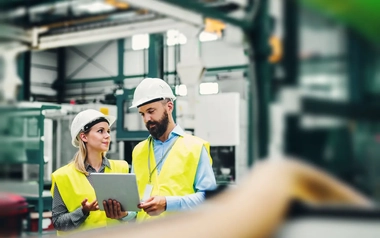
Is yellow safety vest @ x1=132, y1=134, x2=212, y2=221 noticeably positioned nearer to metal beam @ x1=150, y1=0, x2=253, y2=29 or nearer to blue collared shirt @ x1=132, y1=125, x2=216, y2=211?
blue collared shirt @ x1=132, y1=125, x2=216, y2=211

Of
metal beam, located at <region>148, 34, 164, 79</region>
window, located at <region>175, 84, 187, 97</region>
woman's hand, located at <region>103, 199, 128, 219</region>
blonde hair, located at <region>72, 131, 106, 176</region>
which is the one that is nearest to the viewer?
woman's hand, located at <region>103, 199, 128, 219</region>

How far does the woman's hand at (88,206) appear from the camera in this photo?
66.3 inches

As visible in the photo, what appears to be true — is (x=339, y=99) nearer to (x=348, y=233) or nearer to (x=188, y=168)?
(x=348, y=233)

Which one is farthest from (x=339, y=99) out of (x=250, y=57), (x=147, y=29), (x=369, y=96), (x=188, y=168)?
(x=147, y=29)

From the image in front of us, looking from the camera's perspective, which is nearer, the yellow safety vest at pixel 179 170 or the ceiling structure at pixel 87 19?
the ceiling structure at pixel 87 19

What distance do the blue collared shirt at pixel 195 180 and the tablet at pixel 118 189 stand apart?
0.39 ft

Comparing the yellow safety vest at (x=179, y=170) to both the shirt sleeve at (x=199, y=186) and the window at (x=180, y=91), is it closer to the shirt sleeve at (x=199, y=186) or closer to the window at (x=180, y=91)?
the shirt sleeve at (x=199, y=186)

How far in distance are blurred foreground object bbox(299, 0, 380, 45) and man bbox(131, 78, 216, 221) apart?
882mm

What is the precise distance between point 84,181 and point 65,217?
0.53ft

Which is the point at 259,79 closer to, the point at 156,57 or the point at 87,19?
the point at 87,19

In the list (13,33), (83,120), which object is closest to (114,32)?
(83,120)

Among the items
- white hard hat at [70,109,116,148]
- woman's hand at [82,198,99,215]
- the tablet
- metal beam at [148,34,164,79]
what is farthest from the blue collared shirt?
metal beam at [148,34,164,79]

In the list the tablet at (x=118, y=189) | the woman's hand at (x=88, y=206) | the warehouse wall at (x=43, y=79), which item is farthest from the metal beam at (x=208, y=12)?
the warehouse wall at (x=43, y=79)

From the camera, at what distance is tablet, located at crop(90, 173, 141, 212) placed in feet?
4.92
